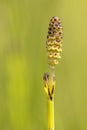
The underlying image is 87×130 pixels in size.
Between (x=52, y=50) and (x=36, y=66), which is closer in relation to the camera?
(x=52, y=50)

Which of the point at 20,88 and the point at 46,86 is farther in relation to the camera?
the point at 20,88

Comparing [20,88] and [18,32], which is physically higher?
[18,32]

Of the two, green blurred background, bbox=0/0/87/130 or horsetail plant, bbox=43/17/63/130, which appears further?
green blurred background, bbox=0/0/87/130

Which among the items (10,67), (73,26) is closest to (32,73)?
(10,67)

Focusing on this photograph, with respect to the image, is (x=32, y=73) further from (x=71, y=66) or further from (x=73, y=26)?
(x=73, y=26)

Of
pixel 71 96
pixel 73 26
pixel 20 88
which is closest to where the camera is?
pixel 20 88

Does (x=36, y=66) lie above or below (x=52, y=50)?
below

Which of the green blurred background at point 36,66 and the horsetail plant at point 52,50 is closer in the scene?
the horsetail plant at point 52,50

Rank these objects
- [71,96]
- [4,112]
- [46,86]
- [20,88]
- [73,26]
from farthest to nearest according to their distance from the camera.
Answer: [73,26] → [71,96] → [4,112] → [20,88] → [46,86]
